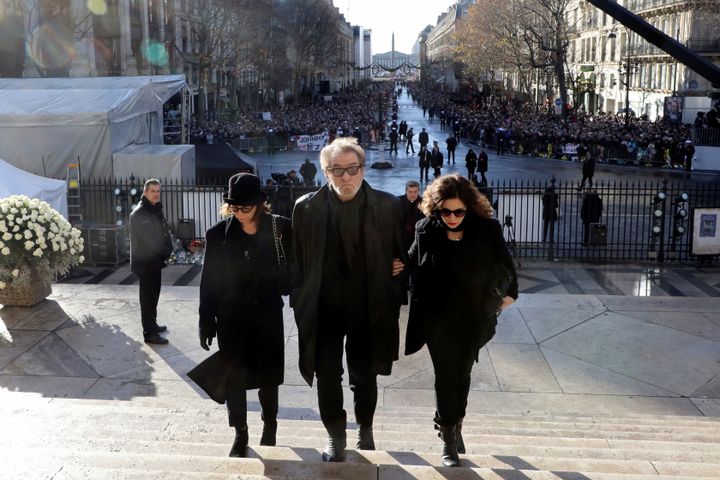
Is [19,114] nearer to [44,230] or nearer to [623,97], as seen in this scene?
[44,230]

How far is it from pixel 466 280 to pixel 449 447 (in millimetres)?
922

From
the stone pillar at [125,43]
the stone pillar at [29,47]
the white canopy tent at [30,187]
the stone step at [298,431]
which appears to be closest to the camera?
the stone step at [298,431]

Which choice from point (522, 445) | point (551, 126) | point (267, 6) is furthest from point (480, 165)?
point (267, 6)

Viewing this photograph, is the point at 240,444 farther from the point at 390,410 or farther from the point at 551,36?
the point at 551,36

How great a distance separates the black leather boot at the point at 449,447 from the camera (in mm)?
4086

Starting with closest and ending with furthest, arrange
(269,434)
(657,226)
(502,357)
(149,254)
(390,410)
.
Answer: (269,434) < (390,410) < (502,357) < (149,254) < (657,226)

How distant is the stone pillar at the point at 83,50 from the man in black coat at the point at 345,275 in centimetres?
3980

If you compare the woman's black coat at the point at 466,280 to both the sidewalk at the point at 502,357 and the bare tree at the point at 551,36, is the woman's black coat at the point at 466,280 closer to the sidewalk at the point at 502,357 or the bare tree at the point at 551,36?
the sidewalk at the point at 502,357

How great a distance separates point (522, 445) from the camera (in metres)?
4.70

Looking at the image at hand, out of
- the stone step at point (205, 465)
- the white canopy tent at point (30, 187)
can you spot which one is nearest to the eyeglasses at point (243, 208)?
the stone step at point (205, 465)

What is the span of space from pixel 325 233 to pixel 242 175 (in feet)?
2.54

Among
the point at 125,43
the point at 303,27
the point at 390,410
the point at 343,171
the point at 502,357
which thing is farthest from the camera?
the point at 303,27

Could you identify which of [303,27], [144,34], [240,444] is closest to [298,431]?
[240,444]

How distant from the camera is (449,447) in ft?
13.7
